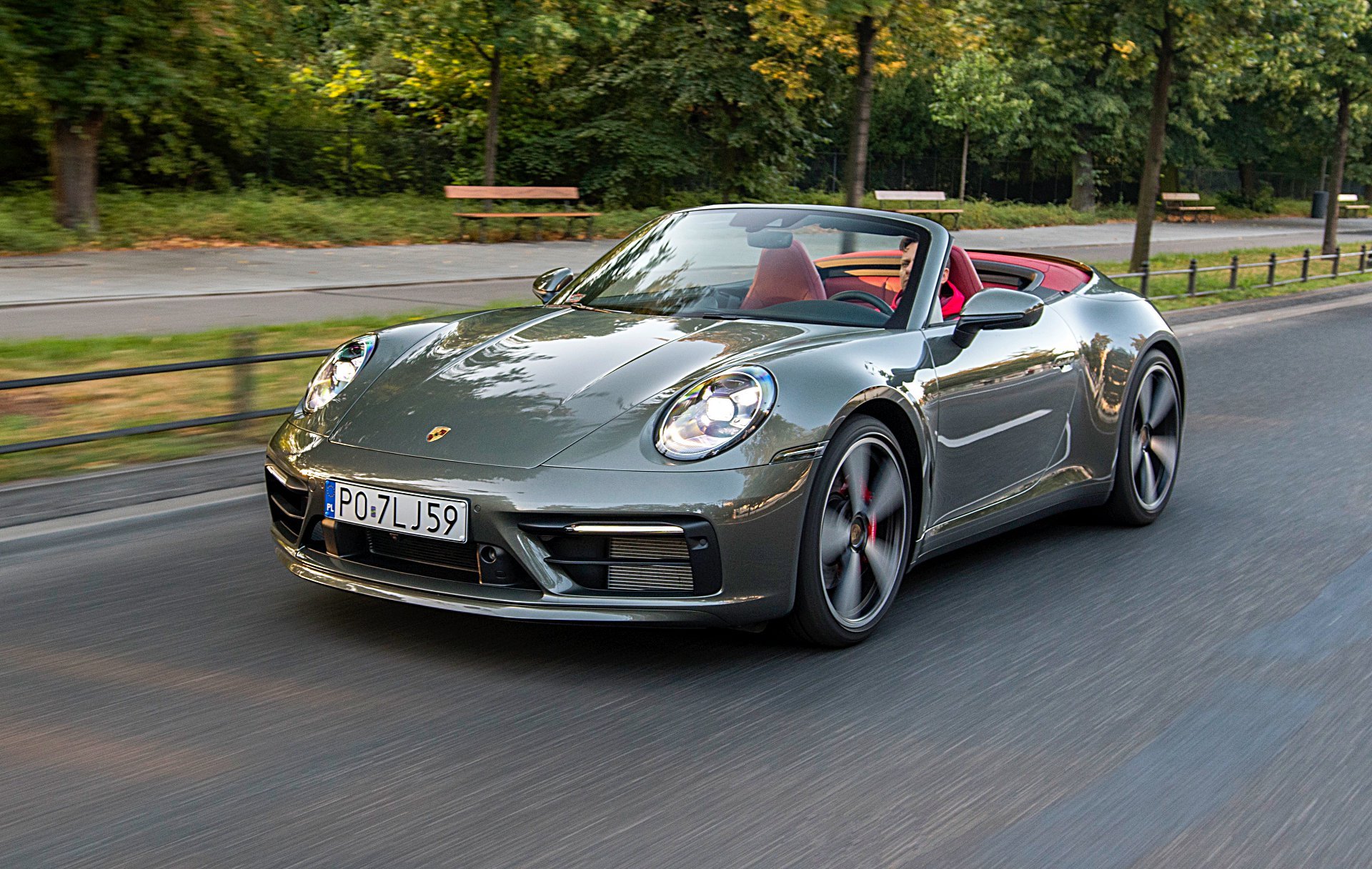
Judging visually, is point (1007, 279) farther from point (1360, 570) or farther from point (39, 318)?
point (39, 318)

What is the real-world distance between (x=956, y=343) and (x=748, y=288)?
0.75 meters

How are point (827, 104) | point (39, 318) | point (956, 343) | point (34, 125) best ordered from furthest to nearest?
point (827, 104) < point (34, 125) < point (39, 318) < point (956, 343)

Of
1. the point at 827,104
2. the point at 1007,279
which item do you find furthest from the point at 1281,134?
the point at 1007,279

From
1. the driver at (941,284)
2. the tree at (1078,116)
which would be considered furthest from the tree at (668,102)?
the driver at (941,284)

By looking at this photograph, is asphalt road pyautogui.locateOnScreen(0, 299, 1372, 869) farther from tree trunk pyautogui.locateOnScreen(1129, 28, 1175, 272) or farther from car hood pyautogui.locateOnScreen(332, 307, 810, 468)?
tree trunk pyautogui.locateOnScreen(1129, 28, 1175, 272)

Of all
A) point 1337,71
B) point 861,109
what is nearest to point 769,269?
point 861,109

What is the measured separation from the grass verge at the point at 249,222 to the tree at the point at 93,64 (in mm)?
609

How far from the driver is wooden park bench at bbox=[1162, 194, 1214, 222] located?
146ft

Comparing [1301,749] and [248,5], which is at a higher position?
[248,5]

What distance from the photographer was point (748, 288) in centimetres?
532

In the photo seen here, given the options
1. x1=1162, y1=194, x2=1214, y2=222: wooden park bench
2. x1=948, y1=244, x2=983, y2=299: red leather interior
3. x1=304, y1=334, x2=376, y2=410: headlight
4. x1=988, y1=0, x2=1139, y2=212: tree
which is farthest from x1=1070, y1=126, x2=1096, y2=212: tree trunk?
x1=304, y1=334, x2=376, y2=410: headlight

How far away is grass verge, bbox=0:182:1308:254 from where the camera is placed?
62.7 ft

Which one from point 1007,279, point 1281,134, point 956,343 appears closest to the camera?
point 956,343

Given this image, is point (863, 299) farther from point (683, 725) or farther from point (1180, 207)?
point (1180, 207)
